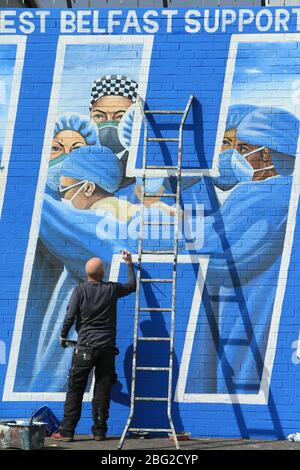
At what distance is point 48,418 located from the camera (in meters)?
11.2

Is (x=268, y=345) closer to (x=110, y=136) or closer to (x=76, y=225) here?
(x=76, y=225)

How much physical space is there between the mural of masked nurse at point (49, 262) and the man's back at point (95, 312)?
636 mm

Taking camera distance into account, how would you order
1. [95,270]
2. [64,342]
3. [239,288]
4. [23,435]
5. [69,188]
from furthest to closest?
[69,188]
[239,288]
[95,270]
[64,342]
[23,435]

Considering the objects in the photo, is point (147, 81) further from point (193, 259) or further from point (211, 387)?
point (211, 387)

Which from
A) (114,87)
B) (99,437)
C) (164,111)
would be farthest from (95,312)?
(114,87)

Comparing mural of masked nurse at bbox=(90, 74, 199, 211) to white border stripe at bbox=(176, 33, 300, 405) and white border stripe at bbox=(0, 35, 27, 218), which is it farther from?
white border stripe at bbox=(176, 33, 300, 405)

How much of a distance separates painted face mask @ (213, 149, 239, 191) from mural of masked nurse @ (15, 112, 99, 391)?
60.0 inches

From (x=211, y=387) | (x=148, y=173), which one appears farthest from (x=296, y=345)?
(x=148, y=173)

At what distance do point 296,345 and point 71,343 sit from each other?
261 centimetres

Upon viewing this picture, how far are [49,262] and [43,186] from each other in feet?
3.03

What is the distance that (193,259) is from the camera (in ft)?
37.7

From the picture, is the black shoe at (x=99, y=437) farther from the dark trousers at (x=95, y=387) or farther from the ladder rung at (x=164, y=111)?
the ladder rung at (x=164, y=111)

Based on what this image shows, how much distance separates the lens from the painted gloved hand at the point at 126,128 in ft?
38.3
